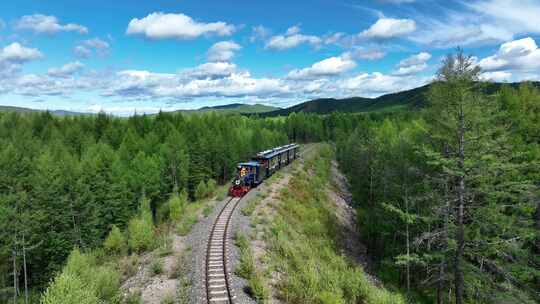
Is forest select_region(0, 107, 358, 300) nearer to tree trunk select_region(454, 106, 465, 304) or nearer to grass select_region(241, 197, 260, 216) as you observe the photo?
grass select_region(241, 197, 260, 216)

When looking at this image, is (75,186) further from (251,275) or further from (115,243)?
(251,275)

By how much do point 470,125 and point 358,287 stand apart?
9.99 meters

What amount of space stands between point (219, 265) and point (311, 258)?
582 centimetres

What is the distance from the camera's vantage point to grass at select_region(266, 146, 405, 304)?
47.1 ft

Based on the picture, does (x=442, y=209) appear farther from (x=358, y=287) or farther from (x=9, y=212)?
(x=9, y=212)

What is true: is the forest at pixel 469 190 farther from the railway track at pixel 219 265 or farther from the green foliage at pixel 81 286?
the green foliage at pixel 81 286

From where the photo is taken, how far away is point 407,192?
24.4 m

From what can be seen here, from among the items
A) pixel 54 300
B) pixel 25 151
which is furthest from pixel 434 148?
pixel 25 151

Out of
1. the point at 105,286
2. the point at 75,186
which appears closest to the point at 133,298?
the point at 105,286

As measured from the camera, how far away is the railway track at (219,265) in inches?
552

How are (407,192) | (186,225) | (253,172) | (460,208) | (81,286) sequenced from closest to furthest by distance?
(81,286) → (460,208) → (407,192) → (186,225) → (253,172)

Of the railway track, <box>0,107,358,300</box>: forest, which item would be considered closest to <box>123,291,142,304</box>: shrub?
the railway track

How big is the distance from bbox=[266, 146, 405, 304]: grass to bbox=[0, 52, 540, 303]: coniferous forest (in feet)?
12.7

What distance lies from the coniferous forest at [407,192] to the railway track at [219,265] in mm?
5740
